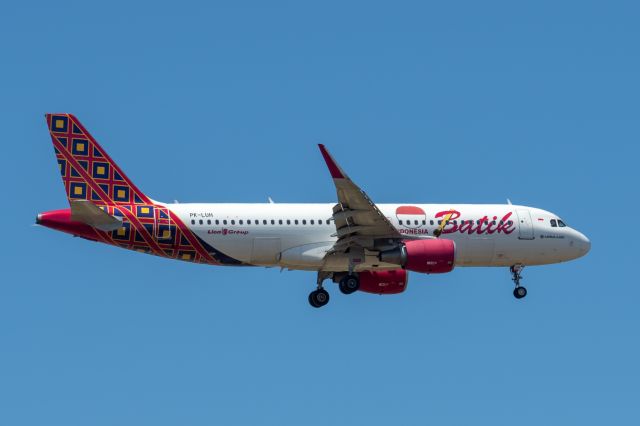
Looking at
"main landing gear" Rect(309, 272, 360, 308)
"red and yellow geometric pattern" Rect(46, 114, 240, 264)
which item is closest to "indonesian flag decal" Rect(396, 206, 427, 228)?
Answer: "main landing gear" Rect(309, 272, 360, 308)

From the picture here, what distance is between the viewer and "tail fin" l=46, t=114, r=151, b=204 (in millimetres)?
58719

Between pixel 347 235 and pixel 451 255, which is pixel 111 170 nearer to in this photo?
pixel 347 235

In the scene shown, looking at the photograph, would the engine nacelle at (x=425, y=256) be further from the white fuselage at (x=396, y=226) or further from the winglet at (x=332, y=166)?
the winglet at (x=332, y=166)

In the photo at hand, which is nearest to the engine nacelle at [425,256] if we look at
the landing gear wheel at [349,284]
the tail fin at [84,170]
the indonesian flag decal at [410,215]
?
the landing gear wheel at [349,284]

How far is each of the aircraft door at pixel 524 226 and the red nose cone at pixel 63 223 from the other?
18617 mm

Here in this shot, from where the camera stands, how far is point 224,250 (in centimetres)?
5900

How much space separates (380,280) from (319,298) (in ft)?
11.3

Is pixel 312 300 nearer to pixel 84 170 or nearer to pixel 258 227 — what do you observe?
pixel 258 227

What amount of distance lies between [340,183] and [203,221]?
652cm

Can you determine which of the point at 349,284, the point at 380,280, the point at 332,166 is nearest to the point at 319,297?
the point at 349,284

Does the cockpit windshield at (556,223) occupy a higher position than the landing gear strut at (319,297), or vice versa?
the cockpit windshield at (556,223)

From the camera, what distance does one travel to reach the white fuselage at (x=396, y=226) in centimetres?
5909

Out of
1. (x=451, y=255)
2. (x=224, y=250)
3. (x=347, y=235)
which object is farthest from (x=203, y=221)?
(x=451, y=255)

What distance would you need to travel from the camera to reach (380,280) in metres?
63.9
